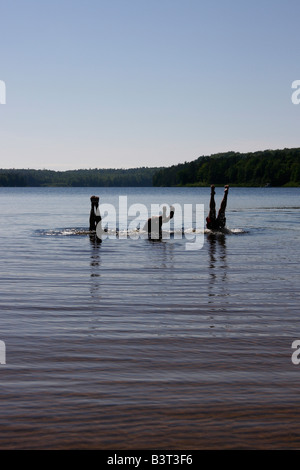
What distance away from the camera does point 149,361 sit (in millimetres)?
8289

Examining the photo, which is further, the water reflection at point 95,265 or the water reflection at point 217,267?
the water reflection at point 217,267

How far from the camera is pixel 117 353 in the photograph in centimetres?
866

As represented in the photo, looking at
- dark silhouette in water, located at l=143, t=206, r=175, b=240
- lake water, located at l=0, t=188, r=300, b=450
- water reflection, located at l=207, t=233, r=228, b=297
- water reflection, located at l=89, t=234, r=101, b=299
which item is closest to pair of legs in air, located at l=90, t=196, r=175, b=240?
dark silhouette in water, located at l=143, t=206, r=175, b=240

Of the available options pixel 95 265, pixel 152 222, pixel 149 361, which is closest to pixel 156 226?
pixel 152 222

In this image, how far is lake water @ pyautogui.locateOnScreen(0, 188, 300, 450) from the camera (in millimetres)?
5789

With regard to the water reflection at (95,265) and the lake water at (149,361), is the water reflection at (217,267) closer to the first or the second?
the lake water at (149,361)

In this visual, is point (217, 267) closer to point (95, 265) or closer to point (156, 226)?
point (95, 265)

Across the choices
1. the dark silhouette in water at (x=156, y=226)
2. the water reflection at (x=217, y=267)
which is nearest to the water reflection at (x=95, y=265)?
the water reflection at (x=217, y=267)

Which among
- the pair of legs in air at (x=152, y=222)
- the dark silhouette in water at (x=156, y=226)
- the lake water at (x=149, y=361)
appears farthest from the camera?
the dark silhouette in water at (x=156, y=226)

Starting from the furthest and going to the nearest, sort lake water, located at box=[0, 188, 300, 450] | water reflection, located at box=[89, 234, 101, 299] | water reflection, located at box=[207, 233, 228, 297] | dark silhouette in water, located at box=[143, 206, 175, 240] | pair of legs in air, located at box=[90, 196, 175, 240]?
dark silhouette in water, located at box=[143, 206, 175, 240] < pair of legs in air, located at box=[90, 196, 175, 240] < water reflection, located at box=[207, 233, 228, 297] < water reflection, located at box=[89, 234, 101, 299] < lake water, located at box=[0, 188, 300, 450]

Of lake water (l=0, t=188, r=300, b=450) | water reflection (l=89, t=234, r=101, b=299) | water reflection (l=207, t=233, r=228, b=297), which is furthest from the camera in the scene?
water reflection (l=207, t=233, r=228, b=297)

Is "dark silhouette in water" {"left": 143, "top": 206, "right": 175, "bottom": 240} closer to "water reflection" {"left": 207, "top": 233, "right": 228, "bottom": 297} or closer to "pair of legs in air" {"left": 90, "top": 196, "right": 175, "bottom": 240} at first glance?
"pair of legs in air" {"left": 90, "top": 196, "right": 175, "bottom": 240}

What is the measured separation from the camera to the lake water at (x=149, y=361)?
5.79 metres

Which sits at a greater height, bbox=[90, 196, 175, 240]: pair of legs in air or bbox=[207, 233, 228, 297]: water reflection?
bbox=[90, 196, 175, 240]: pair of legs in air
